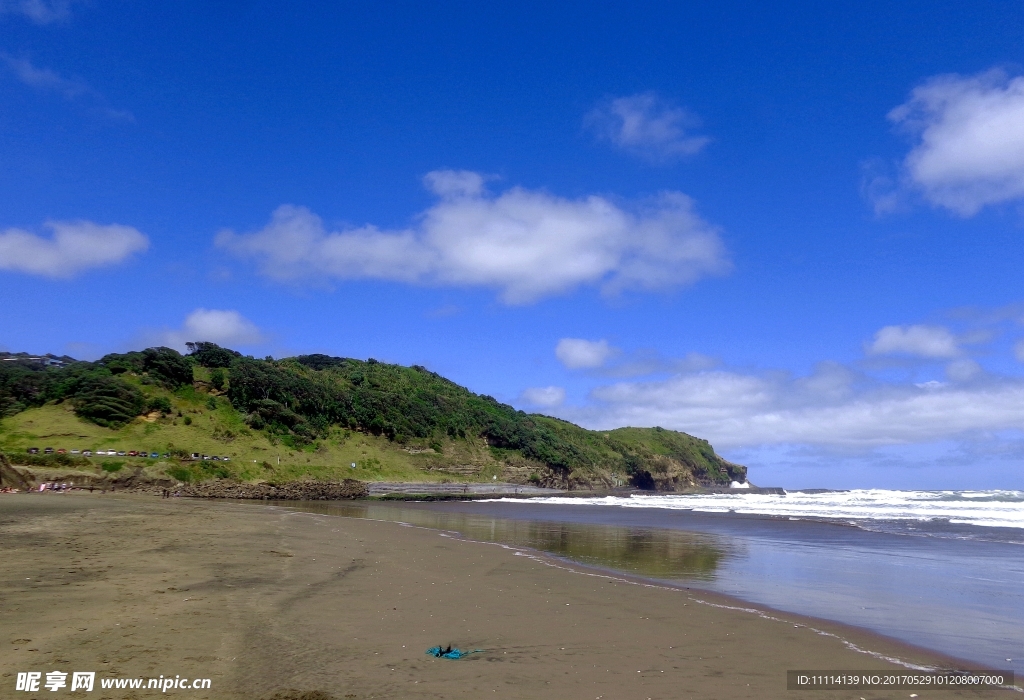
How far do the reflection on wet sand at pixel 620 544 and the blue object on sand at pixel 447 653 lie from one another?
8473 mm

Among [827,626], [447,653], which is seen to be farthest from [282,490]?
[827,626]

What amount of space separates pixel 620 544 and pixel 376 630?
15.4m

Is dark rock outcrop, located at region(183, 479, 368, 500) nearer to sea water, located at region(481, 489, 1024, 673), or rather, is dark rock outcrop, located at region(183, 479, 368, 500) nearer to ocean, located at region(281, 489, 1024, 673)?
ocean, located at region(281, 489, 1024, 673)

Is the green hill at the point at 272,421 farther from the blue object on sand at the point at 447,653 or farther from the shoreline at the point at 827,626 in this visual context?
the blue object on sand at the point at 447,653

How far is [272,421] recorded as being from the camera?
6238cm

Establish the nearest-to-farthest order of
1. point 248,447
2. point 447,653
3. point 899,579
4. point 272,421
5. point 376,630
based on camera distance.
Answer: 1. point 447,653
2. point 376,630
3. point 899,579
4. point 248,447
5. point 272,421

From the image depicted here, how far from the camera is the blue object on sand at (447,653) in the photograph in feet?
25.8

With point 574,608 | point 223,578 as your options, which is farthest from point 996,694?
point 223,578

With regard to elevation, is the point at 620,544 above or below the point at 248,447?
below

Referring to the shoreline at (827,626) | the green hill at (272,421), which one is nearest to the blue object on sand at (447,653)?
the shoreline at (827,626)

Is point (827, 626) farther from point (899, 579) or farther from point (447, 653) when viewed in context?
point (899, 579)

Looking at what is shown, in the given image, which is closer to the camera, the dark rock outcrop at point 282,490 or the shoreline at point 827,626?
the shoreline at point 827,626

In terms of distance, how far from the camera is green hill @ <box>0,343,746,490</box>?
158ft

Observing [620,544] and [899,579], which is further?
[620,544]
